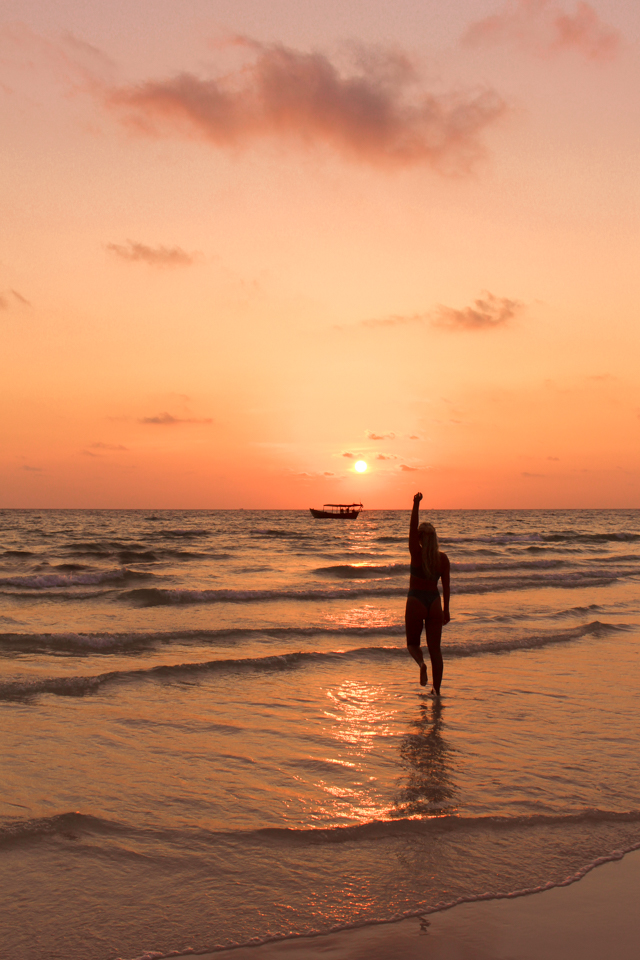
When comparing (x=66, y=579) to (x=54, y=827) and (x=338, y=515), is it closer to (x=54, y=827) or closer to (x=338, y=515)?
(x=54, y=827)

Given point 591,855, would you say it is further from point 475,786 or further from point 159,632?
point 159,632

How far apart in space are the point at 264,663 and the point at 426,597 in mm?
3216

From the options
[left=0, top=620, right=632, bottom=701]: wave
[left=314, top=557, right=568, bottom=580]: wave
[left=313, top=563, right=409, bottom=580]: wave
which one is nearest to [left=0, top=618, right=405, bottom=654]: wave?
[left=0, top=620, right=632, bottom=701]: wave

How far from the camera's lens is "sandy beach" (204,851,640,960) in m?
3.53

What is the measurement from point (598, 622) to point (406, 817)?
1097cm

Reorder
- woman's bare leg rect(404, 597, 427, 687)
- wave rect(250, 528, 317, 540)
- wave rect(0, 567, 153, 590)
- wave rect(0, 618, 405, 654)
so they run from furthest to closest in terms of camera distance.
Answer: wave rect(250, 528, 317, 540)
wave rect(0, 567, 153, 590)
wave rect(0, 618, 405, 654)
woman's bare leg rect(404, 597, 427, 687)

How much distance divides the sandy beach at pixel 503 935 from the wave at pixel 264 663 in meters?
6.12

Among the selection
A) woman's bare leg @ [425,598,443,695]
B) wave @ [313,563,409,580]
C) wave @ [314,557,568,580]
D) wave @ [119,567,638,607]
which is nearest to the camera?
woman's bare leg @ [425,598,443,695]

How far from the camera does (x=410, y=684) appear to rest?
978 centimetres

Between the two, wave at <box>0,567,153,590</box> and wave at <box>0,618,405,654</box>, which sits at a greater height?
wave at <box>0,618,405,654</box>

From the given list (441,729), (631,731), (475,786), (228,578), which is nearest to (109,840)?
(475,786)

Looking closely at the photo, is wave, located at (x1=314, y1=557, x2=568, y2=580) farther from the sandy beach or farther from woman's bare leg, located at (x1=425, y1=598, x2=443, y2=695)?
the sandy beach

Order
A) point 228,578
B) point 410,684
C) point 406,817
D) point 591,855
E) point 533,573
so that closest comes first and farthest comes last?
point 591,855
point 406,817
point 410,684
point 228,578
point 533,573

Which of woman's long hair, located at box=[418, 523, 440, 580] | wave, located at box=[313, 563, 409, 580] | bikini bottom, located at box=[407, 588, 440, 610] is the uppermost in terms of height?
woman's long hair, located at box=[418, 523, 440, 580]
